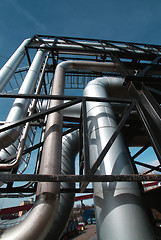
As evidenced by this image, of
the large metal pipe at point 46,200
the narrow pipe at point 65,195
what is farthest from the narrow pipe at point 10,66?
the narrow pipe at point 65,195

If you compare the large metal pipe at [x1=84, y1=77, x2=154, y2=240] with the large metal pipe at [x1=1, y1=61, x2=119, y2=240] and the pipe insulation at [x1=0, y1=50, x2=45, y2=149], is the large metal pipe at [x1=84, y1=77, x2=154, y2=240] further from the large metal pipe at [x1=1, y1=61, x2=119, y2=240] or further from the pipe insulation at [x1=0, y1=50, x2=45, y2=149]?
the pipe insulation at [x1=0, y1=50, x2=45, y2=149]

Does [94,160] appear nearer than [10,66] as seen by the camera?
Yes

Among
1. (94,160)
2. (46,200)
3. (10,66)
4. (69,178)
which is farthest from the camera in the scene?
(10,66)

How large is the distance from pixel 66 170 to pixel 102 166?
168cm

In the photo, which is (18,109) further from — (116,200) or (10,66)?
(116,200)

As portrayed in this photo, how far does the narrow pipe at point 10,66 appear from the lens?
333 cm

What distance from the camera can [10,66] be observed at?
3721 mm

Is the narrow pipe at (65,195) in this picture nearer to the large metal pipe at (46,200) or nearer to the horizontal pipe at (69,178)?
the large metal pipe at (46,200)

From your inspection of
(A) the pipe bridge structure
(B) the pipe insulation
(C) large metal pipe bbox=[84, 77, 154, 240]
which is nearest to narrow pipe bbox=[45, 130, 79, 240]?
(A) the pipe bridge structure

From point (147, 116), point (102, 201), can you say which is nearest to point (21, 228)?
point (102, 201)

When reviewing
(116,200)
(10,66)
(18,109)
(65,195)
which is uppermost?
(10,66)

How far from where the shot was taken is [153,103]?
208 cm

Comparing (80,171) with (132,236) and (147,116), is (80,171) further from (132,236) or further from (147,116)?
(147,116)

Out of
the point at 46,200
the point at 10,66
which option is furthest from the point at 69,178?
the point at 10,66
